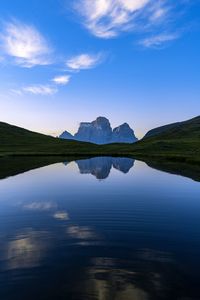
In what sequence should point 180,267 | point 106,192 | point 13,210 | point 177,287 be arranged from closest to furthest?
1. point 177,287
2. point 180,267
3. point 13,210
4. point 106,192

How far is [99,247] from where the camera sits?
20234 mm

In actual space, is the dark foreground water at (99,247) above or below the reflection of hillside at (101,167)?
below

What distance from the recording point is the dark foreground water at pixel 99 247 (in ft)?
47.9

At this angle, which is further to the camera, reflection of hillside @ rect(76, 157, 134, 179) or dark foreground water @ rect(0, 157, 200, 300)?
reflection of hillside @ rect(76, 157, 134, 179)

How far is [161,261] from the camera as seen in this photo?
1792 cm

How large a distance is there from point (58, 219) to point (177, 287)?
1480 centimetres

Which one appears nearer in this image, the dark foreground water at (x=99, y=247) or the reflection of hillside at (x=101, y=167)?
the dark foreground water at (x=99, y=247)

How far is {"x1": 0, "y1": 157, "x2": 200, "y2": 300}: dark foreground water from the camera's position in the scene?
1460 cm

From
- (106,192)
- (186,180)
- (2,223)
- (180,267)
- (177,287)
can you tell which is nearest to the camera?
(177,287)

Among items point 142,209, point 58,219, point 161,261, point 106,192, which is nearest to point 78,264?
point 161,261

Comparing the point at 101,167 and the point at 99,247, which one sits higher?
the point at 101,167

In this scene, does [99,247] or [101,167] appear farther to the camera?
[101,167]

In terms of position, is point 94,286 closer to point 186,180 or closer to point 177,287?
point 177,287

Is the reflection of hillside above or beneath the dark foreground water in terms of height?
above
